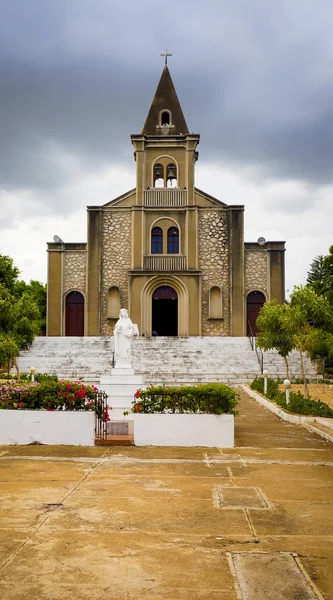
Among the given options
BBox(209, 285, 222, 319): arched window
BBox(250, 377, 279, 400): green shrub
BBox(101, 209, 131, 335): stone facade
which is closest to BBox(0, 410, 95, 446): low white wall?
BBox(250, 377, 279, 400): green shrub

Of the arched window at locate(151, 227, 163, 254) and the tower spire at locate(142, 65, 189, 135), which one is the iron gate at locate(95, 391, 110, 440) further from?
the tower spire at locate(142, 65, 189, 135)

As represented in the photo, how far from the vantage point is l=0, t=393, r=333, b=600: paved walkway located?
3930 millimetres

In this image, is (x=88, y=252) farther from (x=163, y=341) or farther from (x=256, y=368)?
(x=256, y=368)

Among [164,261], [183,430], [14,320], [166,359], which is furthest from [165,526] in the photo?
[164,261]

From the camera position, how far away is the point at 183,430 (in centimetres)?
992

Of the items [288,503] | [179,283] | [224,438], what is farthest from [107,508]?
[179,283]

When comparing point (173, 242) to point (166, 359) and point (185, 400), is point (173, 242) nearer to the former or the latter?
point (166, 359)

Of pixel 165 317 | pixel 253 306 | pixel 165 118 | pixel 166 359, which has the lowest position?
pixel 166 359

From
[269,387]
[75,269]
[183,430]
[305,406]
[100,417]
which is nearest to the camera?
[183,430]

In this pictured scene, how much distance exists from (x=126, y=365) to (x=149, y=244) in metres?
22.3

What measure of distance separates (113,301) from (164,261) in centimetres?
409

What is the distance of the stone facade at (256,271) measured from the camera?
36562 millimetres

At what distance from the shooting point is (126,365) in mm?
15070

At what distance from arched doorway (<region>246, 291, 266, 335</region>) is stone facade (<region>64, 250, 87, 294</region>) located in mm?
10497
